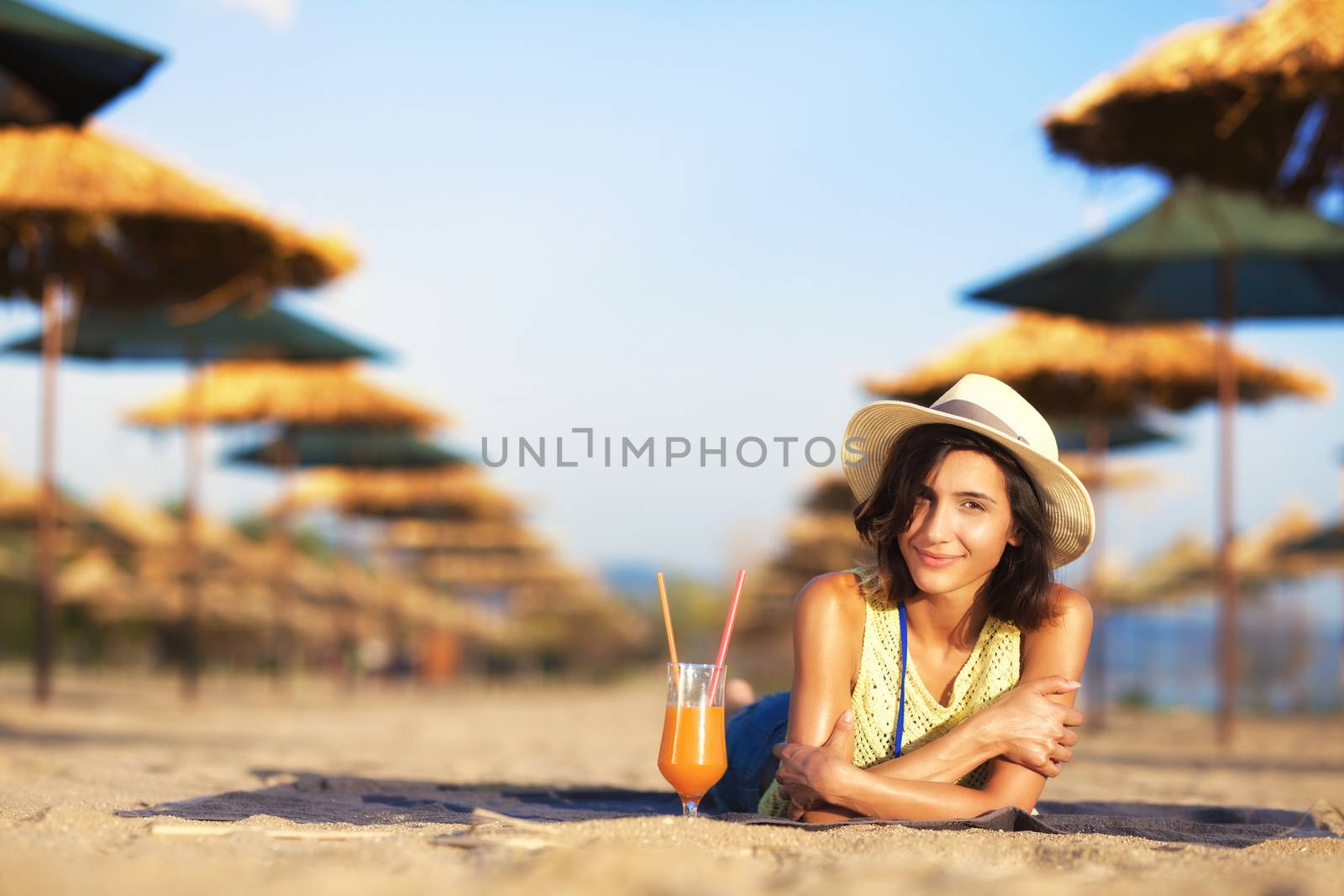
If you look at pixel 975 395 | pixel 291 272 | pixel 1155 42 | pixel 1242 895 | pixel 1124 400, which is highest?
pixel 1155 42

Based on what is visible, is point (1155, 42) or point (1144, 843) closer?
point (1144, 843)

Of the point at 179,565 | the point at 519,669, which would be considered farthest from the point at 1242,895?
the point at 519,669

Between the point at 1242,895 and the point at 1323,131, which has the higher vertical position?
the point at 1323,131

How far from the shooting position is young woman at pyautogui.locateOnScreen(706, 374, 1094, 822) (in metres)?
2.05

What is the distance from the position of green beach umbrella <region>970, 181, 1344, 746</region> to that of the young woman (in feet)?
14.1

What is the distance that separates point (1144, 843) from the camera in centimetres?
191

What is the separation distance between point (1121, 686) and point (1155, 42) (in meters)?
11.0

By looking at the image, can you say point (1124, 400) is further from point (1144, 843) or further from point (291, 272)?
point (1144, 843)

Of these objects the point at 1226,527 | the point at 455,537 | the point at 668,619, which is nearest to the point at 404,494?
the point at 455,537

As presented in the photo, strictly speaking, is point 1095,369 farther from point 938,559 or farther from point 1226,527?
point 938,559

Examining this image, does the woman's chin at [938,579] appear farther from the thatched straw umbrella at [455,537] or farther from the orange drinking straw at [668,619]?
the thatched straw umbrella at [455,537]

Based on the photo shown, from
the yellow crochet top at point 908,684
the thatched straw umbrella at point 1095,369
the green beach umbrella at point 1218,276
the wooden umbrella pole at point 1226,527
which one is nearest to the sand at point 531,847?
the yellow crochet top at point 908,684

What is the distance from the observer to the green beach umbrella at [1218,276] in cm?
634

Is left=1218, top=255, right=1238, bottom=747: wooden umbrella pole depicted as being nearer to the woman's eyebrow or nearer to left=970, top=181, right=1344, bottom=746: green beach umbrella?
left=970, top=181, right=1344, bottom=746: green beach umbrella
